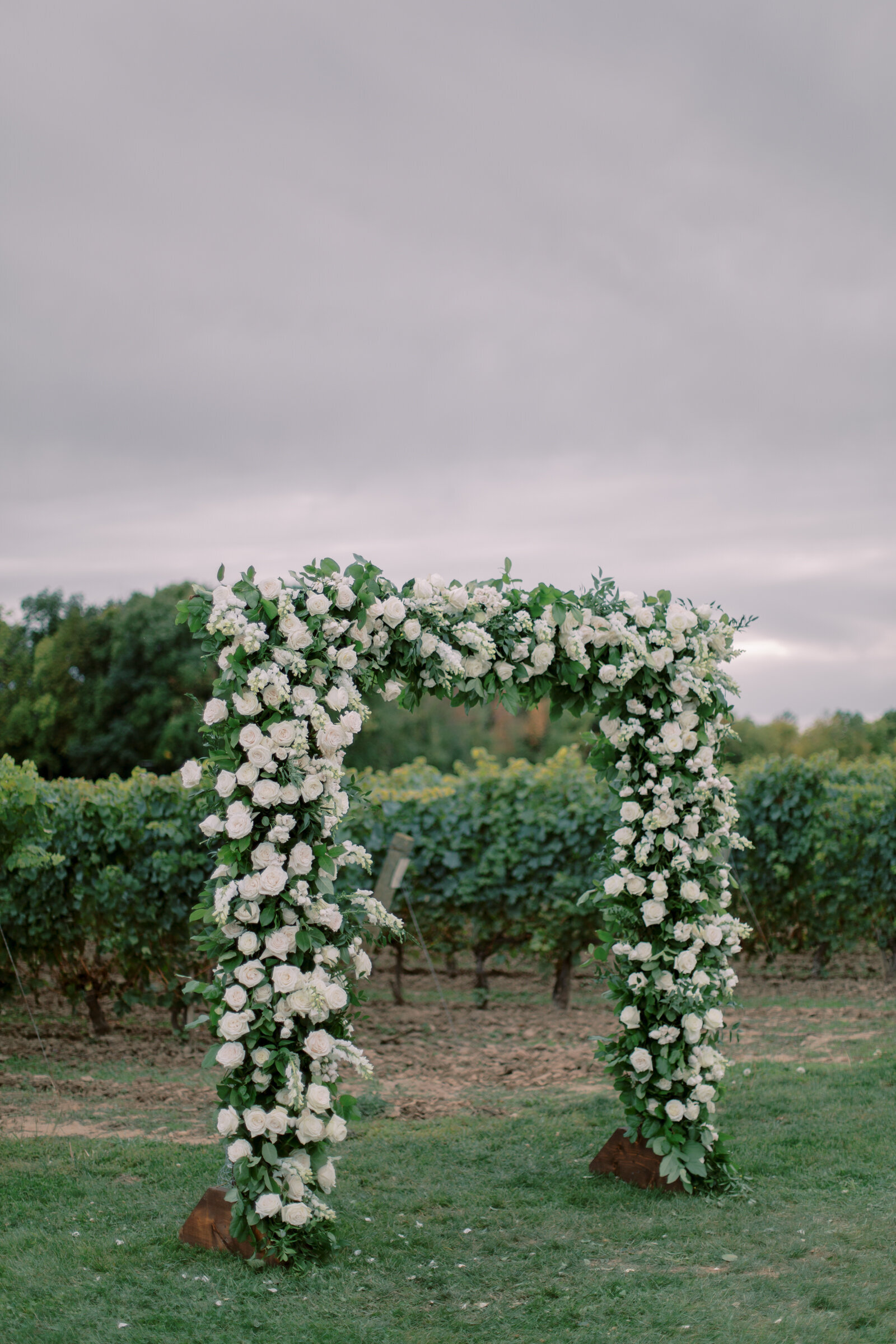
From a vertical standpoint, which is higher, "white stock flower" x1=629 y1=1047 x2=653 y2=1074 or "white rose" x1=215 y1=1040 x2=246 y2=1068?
"white rose" x1=215 y1=1040 x2=246 y2=1068

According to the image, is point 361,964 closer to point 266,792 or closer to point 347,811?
point 347,811

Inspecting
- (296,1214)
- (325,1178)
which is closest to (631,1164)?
(325,1178)

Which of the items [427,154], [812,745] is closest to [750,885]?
Result: [427,154]

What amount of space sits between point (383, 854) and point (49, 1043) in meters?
3.09

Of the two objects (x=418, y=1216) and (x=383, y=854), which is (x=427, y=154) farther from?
(x=418, y=1216)

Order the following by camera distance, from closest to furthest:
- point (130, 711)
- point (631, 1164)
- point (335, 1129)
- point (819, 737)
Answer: point (335, 1129), point (631, 1164), point (130, 711), point (819, 737)

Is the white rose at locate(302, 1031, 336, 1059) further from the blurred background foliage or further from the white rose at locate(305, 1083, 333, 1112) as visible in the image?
the blurred background foliage

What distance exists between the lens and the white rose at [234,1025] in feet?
12.8

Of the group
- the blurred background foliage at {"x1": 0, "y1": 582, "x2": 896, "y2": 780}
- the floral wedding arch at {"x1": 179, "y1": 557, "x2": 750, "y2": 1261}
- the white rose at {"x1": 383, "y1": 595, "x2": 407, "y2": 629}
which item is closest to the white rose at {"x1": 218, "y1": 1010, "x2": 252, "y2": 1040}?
the floral wedding arch at {"x1": 179, "y1": 557, "x2": 750, "y2": 1261}

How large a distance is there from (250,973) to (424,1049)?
448cm

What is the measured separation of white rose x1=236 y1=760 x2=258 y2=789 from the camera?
3953 millimetres

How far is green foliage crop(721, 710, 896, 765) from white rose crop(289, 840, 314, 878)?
20938mm

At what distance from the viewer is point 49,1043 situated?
8.07 meters

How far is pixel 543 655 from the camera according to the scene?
4.59m
